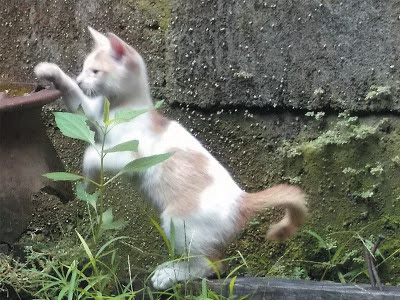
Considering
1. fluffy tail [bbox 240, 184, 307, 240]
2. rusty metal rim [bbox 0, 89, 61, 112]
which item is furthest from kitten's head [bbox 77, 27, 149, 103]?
fluffy tail [bbox 240, 184, 307, 240]

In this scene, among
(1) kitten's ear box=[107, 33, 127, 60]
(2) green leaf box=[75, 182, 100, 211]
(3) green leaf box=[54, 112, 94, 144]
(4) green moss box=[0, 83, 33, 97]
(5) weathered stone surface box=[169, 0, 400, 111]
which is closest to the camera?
(3) green leaf box=[54, 112, 94, 144]

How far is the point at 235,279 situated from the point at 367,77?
3.13ft

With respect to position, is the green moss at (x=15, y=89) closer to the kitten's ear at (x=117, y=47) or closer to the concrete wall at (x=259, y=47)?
the kitten's ear at (x=117, y=47)

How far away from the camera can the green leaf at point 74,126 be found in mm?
1737

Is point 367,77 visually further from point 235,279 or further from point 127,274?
point 127,274

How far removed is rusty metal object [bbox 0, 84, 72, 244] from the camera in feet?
6.30

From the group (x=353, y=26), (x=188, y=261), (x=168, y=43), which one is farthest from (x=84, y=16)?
(x=188, y=261)

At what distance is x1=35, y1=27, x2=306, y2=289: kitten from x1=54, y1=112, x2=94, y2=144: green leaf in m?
0.18

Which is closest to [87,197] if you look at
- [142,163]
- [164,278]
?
[142,163]

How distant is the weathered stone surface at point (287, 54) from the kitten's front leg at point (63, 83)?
1.89 ft

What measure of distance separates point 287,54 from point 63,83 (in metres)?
0.89

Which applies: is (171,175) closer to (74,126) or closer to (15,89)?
(74,126)

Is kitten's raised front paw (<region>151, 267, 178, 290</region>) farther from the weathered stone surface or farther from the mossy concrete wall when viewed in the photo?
the weathered stone surface

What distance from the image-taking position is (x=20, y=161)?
6.46 ft
